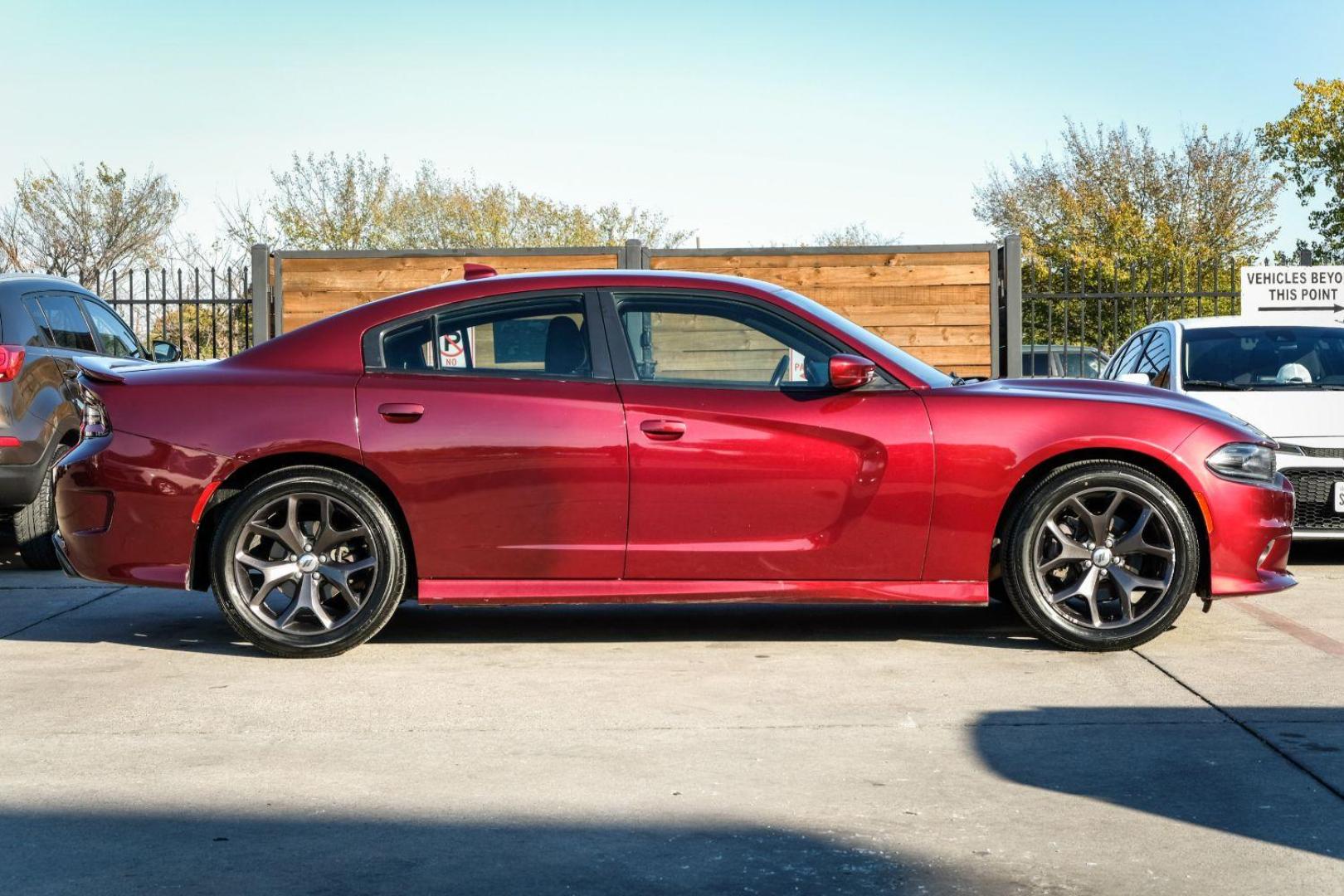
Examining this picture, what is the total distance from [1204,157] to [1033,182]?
5253mm

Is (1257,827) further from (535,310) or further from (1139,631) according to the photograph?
(535,310)

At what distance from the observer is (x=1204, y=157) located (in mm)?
44031

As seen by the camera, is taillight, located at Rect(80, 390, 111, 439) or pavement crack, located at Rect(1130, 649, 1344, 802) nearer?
pavement crack, located at Rect(1130, 649, 1344, 802)

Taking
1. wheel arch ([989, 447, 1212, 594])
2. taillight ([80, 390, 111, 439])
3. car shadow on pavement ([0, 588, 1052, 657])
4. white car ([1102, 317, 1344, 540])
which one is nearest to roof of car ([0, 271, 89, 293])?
car shadow on pavement ([0, 588, 1052, 657])

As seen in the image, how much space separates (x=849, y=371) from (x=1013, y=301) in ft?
27.6

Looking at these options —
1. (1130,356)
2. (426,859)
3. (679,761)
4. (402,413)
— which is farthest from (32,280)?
(1130,356)

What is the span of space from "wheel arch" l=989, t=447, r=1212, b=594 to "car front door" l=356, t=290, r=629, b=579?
5.03ft

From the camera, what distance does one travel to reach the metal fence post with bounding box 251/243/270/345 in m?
14.4

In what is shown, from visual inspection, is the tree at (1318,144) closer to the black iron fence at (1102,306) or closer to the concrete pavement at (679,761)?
the black iron fence at (1102,306)

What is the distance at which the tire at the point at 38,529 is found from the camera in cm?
958

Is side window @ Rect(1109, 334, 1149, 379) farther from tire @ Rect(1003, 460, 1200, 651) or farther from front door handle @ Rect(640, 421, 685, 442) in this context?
front door handle @ Rect(640, 421, 685, 442)

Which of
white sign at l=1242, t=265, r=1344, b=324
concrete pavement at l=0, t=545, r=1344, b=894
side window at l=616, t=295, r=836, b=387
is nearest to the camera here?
concrete pavement at l=0, t=545, r=1344, b=894

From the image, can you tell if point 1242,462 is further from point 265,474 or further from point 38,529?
point 38,529

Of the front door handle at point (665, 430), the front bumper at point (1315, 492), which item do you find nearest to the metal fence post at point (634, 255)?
the front bumper at point (1315, 492)
